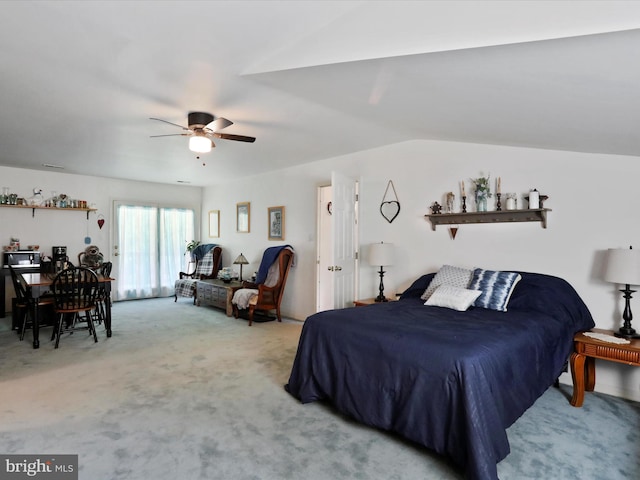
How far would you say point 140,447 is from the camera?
89.7 inches

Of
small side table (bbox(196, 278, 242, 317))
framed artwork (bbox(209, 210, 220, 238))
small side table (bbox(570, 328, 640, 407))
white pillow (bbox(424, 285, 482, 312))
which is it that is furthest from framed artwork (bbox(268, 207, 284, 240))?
small side table (bbox(570, 328, 640, 407))

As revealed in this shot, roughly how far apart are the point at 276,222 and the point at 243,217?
1.05 m

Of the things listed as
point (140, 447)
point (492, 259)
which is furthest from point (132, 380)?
point (492, 259)

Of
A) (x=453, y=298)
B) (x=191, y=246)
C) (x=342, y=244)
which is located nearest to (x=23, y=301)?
(x=191, y=246)

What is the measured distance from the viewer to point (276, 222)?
625 centimetres

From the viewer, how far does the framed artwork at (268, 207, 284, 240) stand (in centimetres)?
614

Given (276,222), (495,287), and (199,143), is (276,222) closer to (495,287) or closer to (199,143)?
(199,143)

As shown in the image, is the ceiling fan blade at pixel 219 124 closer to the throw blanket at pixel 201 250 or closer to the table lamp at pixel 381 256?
the table lamp at pixel 381 256

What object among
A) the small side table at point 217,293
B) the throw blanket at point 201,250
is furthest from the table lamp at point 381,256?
the throw blanket at point 201,250

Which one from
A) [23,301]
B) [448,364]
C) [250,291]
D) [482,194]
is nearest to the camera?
[448,364]

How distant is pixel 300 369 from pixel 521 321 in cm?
169

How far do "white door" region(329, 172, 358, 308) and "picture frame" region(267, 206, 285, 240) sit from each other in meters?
1.65

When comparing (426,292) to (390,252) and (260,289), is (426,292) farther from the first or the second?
(260,289)

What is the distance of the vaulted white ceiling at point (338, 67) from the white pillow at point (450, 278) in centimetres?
129
